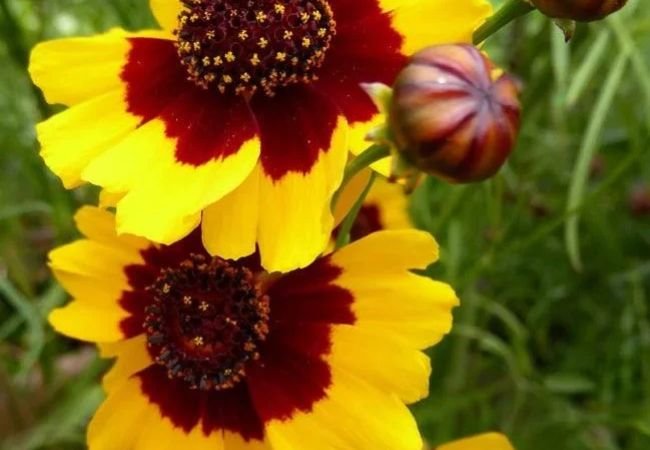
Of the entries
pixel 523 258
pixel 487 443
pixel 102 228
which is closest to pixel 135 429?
pixel 102 228

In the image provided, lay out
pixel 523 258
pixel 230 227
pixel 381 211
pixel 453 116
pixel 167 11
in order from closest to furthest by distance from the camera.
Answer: pixel 453 116
pixel 230 227
pixel 167 11
pixel 381 211
pixel 523 258

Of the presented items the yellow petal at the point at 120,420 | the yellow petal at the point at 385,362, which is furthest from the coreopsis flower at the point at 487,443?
the yellow petal at the point at 120,420

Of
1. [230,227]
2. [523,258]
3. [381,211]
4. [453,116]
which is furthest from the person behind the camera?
[523,258]

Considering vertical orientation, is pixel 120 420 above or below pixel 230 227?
below

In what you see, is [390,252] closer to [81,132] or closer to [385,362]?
[385,362]

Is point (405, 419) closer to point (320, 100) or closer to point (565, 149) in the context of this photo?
Result: point (320, 100)

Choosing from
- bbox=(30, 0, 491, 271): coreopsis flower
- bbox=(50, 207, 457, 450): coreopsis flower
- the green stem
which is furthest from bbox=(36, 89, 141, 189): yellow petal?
the green stem
